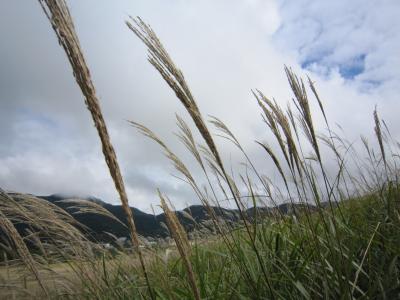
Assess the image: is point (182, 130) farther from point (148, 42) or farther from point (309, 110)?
point (309, 110)

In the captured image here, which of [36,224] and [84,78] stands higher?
[84,78]

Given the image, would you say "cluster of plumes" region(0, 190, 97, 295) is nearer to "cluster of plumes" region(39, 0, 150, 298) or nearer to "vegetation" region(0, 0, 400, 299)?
"vegetation" region(0, 0, 400, 299)

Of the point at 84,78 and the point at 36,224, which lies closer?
the point at 84,78

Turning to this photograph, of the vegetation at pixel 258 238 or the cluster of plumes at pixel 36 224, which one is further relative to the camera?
the cluster of plumes at pixel 36 224

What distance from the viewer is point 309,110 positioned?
1866 mm

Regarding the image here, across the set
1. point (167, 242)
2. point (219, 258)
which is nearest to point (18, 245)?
point (219, 258)

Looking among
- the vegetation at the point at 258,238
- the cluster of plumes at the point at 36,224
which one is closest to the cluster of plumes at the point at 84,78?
the vegetation at the point at 258,238

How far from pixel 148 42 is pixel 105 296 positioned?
2.36 metres

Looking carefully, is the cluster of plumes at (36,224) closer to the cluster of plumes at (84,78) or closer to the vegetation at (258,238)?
the vegetation at (258,238)

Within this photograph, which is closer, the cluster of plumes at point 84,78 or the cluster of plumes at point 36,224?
the cluster of plumes at point 84,78

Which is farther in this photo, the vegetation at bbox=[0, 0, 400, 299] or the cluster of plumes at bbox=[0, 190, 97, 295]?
the cluster of plumes at bbox=[0, 190, 97, 295]

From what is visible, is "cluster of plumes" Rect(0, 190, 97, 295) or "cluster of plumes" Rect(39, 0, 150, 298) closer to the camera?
"cluster of plumes" Rect(39, 0, 150, 298)

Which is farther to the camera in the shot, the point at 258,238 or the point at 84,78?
the point at 258,238

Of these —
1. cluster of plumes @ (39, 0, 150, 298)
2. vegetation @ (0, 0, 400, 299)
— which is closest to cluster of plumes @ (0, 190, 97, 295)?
vegetation @ (0, 0, 400, 299)
